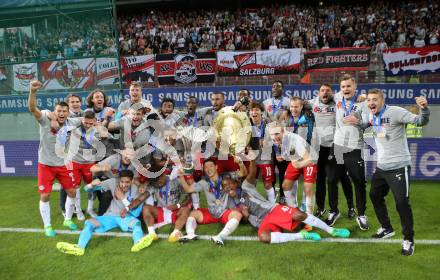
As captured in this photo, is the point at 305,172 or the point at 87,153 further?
the point at 87,153

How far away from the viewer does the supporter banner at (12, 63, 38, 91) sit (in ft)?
30.1

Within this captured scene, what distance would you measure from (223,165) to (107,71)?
4.58 m

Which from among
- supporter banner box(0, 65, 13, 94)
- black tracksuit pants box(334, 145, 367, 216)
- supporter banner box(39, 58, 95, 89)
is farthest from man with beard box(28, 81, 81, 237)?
supporter banner box(0, 65, 13, 94)

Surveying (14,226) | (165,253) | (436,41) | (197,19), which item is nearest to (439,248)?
(165,253)

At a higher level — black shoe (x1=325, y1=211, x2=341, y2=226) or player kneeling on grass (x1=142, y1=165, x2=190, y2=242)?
player kneeling on grass (x1=142, y1=165, x2=190, y2=242)

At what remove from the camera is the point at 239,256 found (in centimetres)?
471

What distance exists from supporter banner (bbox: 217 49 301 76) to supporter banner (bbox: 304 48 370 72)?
0.63 meters

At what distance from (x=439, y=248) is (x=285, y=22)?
1665 cm

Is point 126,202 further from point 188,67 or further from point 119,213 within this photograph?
point 188,67

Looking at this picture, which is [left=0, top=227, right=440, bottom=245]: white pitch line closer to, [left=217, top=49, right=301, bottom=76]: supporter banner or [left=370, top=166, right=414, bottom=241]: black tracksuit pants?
[left=370, top=166, right=414, bottom=241]: black tracksuit pants

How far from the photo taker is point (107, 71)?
918 centimetres

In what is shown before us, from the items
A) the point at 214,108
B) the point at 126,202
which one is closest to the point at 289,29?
the point at 214,108

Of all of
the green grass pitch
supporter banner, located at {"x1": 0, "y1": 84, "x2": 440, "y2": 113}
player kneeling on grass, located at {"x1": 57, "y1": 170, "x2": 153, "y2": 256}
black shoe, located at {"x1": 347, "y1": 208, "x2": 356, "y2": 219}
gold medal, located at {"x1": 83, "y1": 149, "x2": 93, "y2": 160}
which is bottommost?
the green grass pitch

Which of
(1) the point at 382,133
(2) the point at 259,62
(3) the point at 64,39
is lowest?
(1) the point at 382,133
